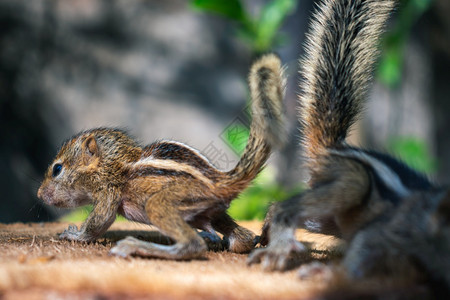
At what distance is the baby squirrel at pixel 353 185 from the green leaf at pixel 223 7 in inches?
81.9

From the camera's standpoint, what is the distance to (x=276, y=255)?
1.60 metres

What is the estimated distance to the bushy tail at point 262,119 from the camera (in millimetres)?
1844

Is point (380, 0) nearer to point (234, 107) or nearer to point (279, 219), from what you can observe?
point (279, 219)

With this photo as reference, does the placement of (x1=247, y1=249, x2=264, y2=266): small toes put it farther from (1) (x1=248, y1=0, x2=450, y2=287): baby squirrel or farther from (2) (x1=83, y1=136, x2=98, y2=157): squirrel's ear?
(2) (x1=83, y1=136, x2=98, y2=157): squirrel's ear

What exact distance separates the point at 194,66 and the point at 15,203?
117 inches

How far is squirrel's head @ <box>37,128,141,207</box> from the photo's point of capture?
222 cm

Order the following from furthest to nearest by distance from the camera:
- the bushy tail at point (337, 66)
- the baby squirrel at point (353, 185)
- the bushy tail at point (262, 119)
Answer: the bushy tail at point (337, 66), the bushy tail at point (262, 119), the baby squirrel at point (353, 185)

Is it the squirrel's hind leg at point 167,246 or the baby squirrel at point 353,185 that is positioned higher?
the baby squirrel at point 353,185

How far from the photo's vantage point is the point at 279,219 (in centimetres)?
165

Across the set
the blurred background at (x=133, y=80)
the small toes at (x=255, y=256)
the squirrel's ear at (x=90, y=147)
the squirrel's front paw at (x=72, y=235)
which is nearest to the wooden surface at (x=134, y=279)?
the small toes at (x=255, y=256)

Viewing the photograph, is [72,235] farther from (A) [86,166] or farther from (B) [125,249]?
(B) [125,249]

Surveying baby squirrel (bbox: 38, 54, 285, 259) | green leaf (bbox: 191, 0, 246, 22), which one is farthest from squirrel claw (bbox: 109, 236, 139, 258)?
green leaf (bbox: 191, 0, 246, 22)

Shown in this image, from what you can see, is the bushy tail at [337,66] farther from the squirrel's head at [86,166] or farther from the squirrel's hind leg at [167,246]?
the squirrel's head at [86,166]

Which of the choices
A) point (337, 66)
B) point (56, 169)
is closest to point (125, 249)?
point (56, 169)
